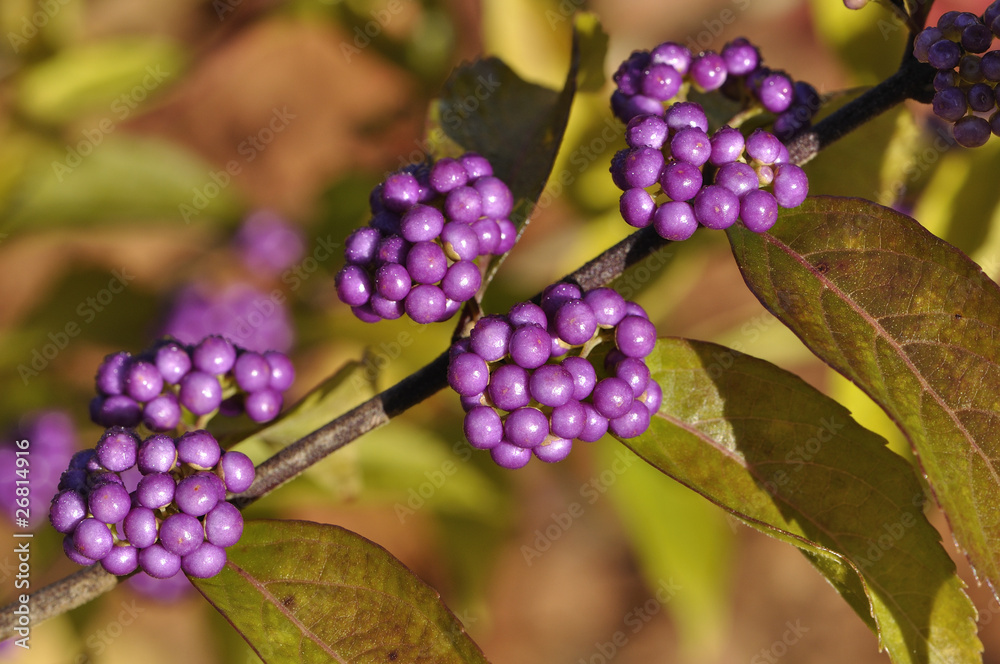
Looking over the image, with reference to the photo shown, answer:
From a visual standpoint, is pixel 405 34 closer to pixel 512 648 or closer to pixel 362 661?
pixel 362 661

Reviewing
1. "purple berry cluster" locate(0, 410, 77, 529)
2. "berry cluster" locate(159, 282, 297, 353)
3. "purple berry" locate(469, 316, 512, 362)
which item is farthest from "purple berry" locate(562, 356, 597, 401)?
"purple berry cluster" locate(0, 410, 77, 529)

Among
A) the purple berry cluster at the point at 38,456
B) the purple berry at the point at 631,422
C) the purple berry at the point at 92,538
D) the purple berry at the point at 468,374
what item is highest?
the purple berry at the point at 631,422

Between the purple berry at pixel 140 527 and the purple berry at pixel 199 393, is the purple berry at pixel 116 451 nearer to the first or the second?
the purple berry at pixel 140 527

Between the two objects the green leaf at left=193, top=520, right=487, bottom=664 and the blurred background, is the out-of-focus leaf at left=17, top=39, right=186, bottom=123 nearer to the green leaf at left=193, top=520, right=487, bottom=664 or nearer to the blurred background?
the blurred background

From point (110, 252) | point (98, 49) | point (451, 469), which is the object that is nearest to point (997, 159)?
point (451, 469)

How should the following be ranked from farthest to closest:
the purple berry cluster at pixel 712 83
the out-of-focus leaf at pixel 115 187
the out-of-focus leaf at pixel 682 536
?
the out-of-focus leaf at pixel 682 536
the out-of-focus leaf at pixel 115 187
the purple berry cluster at pixel 712 83

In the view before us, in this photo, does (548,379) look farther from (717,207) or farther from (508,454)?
(717,207)

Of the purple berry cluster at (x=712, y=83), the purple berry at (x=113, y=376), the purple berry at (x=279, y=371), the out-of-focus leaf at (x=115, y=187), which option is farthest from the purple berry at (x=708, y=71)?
the out-of-focus leaf at (x=115, y=187)
